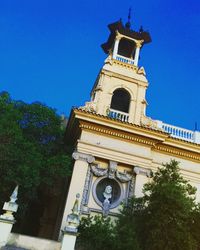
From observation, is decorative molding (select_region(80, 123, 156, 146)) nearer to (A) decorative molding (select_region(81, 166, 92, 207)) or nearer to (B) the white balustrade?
(A) decorative molding (select_region(81, 166, 92, 207))

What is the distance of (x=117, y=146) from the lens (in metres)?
16.8

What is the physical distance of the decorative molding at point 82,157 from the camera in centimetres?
1591

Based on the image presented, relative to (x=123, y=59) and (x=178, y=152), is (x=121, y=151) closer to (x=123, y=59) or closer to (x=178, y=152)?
(x=178, y=152)

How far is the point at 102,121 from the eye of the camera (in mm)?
16656

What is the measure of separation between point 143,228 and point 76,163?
181 inches

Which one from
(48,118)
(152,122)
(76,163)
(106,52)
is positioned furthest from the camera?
(106,52)

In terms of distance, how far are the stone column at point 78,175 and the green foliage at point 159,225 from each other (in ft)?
6.51

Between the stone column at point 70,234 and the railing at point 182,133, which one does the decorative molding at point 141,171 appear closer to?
the railing at point 182,133

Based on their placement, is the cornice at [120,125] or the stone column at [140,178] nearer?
the stone column at [140,178]

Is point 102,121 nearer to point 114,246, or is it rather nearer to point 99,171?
point 99,171

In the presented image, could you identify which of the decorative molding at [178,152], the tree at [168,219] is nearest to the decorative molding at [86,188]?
the tree at [168,219]

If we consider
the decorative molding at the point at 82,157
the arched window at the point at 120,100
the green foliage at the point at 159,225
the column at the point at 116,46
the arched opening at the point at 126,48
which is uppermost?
the arched opening at the point at 126,48

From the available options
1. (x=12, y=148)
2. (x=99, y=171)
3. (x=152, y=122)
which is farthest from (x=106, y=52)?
(x=12, y=148)

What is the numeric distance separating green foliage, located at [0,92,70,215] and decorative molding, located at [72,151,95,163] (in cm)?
48
